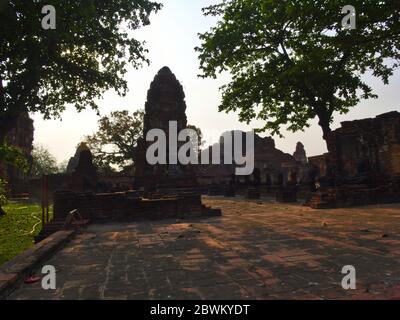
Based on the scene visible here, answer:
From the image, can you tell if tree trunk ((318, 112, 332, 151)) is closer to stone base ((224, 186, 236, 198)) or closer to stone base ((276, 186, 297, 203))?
stone base ((276, 186, 297, 203))

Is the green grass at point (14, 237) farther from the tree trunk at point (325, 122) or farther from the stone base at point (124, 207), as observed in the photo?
the tree trunk at point (325, 122)

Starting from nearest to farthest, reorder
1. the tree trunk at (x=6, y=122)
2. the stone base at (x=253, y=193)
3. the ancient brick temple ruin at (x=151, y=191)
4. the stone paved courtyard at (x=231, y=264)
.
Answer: the stone paved courtyard at (x=231, y=264), the ancient brick temple ruin at (x=151, y=191), the tree trunk at (x=6, y=122), the stone base at (x=253, y=193)

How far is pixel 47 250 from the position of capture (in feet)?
17.1

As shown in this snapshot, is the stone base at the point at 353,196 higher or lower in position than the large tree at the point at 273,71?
lower

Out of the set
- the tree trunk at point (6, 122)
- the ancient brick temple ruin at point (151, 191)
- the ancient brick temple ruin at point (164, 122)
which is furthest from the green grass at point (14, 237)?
the ancient brick temple ruin at point (164, 122)

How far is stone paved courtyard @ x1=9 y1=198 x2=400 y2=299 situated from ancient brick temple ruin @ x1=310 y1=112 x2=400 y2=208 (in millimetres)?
5991

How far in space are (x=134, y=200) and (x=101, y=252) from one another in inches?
200

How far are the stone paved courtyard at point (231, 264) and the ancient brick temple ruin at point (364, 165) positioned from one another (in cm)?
599

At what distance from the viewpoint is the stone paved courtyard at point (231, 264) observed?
330 cm

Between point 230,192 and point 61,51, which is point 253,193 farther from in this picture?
point 61,51

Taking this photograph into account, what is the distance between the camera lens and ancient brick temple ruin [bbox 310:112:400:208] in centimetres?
1293

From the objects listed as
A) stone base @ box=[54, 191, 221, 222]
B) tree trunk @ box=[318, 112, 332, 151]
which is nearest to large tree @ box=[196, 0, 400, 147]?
tree trunk @ box=[318, 112, 332, 151]

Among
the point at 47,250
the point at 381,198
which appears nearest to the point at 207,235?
the point at 47,250

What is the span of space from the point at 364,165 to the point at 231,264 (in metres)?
13.6
